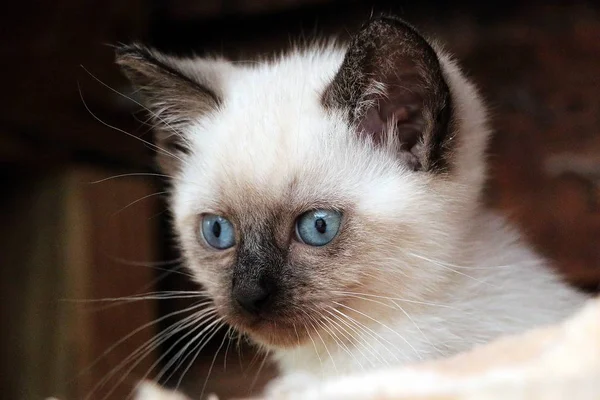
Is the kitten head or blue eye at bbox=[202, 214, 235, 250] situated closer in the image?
the kitten head

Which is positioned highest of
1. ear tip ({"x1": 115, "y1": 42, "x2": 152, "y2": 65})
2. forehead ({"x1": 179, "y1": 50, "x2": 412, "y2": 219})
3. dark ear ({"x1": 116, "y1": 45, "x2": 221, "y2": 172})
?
ear tip ({"x1": 115, "y1": 42, "x2": 152, "y2": 65})

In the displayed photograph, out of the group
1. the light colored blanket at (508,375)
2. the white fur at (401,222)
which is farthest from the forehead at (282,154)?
the light colored blanket at (508,375)

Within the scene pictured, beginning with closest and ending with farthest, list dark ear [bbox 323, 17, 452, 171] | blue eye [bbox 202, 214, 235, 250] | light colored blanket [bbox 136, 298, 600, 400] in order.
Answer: light colored blanket [bbox 136, 298, 600, 400], dark ear [bbox 323, 17, 452, 171], blue eye [bbox 202, 214, 235, 250]

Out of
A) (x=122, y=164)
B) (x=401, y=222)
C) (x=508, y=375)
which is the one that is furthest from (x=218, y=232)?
(x=122, y=164)

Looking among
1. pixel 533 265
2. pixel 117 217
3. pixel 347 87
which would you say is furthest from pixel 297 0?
pixel 533 265

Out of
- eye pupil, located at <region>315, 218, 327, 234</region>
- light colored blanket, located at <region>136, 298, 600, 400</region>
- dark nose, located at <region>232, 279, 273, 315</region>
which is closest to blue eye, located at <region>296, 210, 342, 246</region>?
eye pupil, located at <region>315, 218, 327, 234</region>

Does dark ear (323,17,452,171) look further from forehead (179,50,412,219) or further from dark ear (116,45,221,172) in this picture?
dark ear (116,45,221,172)

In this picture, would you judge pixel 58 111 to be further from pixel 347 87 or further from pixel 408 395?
pixel 408 395
